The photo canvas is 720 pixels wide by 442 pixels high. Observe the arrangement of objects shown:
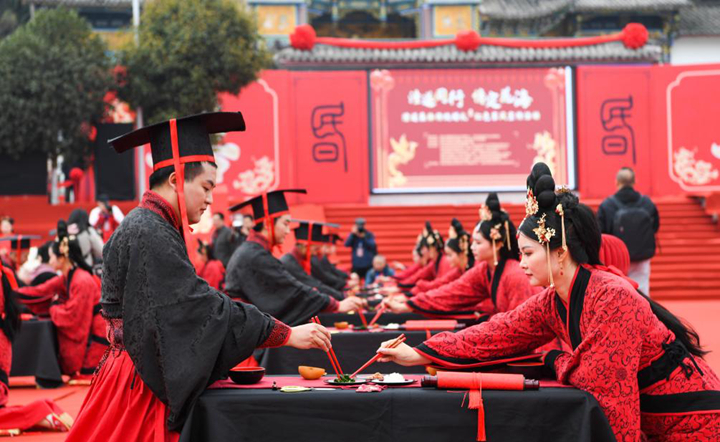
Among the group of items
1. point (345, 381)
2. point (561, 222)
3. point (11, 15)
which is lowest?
point (345, 381)

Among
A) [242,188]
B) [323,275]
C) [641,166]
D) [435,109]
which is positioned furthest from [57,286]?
[641,166]

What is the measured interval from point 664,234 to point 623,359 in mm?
13036

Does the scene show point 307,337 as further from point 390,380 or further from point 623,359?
point 623,359

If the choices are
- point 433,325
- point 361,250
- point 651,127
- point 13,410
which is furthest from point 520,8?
point 13,410

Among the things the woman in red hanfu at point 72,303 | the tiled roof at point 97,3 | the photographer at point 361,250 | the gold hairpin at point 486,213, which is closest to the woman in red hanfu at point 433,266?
the photographer at point 361,250

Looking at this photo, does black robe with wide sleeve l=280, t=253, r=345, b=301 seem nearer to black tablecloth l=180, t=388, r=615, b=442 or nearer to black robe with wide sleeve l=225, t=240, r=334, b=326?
black robe with wide sleeve l=225, t=240, r=334, b=326

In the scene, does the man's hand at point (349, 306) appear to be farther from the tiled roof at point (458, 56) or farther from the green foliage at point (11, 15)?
the green foliage at point (11, 15)

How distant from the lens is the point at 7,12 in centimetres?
1884

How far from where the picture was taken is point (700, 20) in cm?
2055

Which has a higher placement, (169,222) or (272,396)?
(169,222)

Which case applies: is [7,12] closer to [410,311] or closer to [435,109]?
[435,109]

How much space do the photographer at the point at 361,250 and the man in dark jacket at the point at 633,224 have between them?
17.7 feet

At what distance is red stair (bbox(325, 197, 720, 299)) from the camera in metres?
13.4

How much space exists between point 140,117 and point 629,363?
38.5 feet
